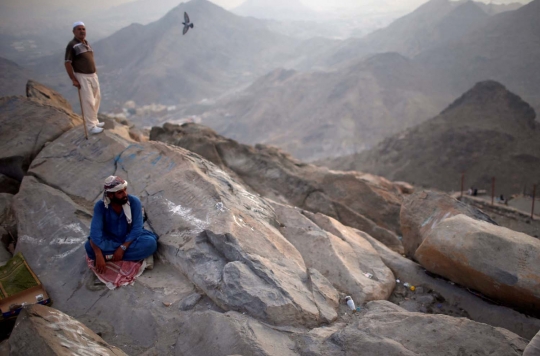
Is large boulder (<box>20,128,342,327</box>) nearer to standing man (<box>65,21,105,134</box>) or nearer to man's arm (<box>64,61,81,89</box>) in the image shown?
standing man (<box>65,21,105,134</box>)

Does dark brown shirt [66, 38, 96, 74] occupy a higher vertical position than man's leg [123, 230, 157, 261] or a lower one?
higher

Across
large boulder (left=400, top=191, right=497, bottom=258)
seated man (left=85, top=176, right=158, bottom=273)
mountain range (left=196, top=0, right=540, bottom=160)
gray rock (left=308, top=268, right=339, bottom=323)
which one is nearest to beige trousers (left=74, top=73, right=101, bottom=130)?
seated man (left=85, top=176, right=158, bottom=273)

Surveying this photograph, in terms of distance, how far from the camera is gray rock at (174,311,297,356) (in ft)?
8.43

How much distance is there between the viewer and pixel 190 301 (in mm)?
3078

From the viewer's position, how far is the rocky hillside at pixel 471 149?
584 inches

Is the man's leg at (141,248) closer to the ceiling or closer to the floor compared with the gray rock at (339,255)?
closer to the ceiling

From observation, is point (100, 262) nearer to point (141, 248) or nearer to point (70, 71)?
point (141, 248)

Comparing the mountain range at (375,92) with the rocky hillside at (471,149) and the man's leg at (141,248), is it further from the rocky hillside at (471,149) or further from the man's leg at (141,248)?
the man's leg at (141,248)

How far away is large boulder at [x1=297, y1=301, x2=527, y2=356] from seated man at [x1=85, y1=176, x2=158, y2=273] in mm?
1790

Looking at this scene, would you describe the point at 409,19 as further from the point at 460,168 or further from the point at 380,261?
the point at 380,261

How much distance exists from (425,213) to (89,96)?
17.4ft

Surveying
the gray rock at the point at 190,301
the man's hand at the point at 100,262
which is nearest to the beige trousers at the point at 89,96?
the man's hand at the point at 100,262

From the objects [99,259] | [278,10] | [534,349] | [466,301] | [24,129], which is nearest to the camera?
[534,349]

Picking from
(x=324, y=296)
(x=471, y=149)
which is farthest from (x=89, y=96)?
(x=471, y=149)
